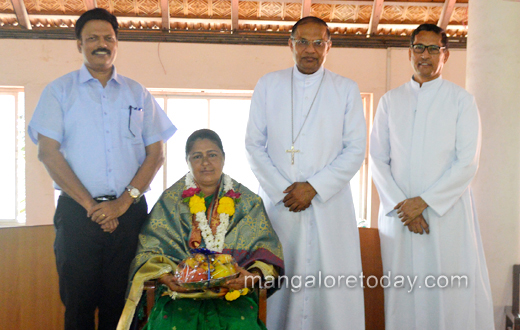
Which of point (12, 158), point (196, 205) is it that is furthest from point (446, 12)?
point (12, 158)

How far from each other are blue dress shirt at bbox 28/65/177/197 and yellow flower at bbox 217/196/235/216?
22.2 inches

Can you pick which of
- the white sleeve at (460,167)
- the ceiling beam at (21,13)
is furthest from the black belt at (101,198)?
the ceiling beam at (21,13)

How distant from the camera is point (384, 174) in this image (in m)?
3.27

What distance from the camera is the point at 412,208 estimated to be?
3096 mm

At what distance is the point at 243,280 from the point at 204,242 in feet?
1.26

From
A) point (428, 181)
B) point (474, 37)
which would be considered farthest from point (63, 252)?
point (474, 37)

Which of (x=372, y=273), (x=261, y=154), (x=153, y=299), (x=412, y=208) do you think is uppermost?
(x=261, y=154)

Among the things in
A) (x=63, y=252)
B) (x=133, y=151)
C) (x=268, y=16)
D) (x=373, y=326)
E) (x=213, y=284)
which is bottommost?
(x=373, y=326)

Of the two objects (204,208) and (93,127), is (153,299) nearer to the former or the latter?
(204,208)

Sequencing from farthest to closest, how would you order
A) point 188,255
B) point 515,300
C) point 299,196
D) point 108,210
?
point 515,300 → point 299,196 → point 188,255 → point 108,210

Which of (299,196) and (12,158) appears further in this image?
(12,158)

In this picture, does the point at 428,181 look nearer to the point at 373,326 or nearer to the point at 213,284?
the point at 373,326

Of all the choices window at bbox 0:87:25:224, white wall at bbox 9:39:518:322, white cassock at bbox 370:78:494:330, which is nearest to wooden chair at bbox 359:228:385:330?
white cassock at bbox 370:78:494:330

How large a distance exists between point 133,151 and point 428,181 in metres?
1.96
